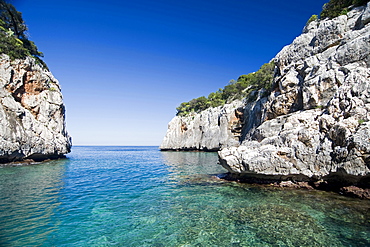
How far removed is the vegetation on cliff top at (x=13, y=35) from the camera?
102ft

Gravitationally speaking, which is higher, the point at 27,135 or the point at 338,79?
the point at 338,79

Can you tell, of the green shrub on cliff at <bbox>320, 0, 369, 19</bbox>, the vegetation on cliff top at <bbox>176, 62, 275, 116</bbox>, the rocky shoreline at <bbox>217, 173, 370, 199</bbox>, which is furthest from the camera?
the vegetation on cliff top at <bbox>176, 62, 275, 116</bbox>

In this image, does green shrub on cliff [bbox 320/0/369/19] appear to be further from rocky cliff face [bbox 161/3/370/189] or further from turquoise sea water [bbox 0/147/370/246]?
turquoise sea water [bbox 0/147/370/246]

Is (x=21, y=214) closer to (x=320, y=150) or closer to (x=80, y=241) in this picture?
(x=80, y=241)

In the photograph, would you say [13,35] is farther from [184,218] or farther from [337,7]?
[337,7]

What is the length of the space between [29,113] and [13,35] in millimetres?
15688

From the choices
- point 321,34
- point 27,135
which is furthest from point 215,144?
point 27,135

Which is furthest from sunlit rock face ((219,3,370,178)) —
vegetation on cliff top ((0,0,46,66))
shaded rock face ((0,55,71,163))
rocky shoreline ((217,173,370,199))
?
vegetation on cliff top ((0,0,46,66))

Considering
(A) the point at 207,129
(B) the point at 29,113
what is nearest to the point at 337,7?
(A) the point at 207,129

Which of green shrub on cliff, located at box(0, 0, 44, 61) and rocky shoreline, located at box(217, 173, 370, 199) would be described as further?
green shrub on cliff, located at box(0, 0, 44, 61)

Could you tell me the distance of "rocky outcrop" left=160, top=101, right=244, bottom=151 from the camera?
49.9 m

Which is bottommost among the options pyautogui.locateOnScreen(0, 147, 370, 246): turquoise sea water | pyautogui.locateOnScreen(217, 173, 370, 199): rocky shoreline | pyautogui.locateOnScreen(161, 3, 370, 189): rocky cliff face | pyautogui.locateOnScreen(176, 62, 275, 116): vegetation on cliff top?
pyautogui.locateOnScreen(0, 147, 370, 246): turquoise sea water

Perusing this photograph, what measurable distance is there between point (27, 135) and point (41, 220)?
26.7 metres

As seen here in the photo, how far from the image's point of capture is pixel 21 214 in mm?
9336
